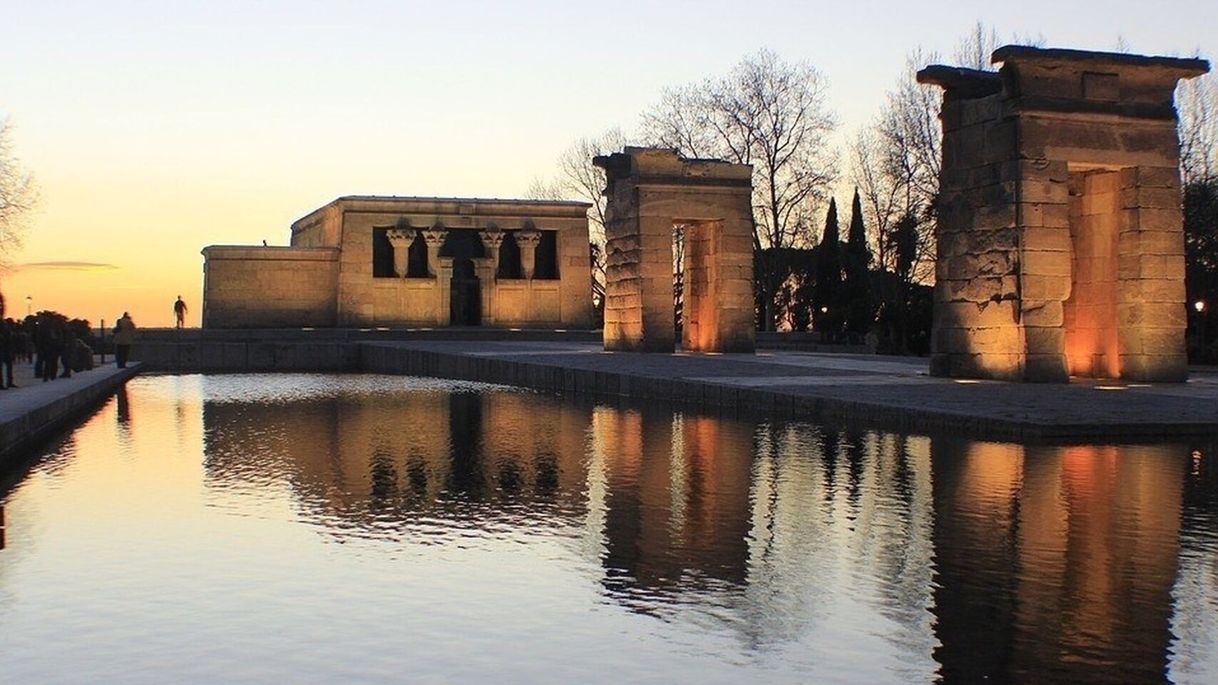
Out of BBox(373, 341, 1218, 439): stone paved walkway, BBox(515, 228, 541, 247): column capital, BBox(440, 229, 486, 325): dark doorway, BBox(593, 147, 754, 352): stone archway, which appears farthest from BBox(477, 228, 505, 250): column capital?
BBox(373, 341, 1218, 439): stone paved walkway

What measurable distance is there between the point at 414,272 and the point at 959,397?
41.4 meters

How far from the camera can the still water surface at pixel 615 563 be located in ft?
18.8

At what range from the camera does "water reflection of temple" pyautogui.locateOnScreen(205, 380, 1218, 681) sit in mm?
6117

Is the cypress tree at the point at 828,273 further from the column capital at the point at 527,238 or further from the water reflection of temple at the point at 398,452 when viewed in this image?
the water reflection of temple at the point at 398,452

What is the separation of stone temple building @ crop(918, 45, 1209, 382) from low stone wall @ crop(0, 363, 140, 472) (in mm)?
13400

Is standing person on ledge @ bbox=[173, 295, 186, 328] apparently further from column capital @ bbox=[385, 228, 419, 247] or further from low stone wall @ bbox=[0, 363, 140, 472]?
low stone wall @ bbox=[0, 363, 140, 472]

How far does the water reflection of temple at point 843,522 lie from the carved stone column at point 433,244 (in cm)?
3989

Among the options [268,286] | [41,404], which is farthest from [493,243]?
[41,404]

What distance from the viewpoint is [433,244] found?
5694cm

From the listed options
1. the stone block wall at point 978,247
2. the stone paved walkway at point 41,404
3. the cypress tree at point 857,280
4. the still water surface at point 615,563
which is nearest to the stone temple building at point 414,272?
the cypress tree at point 857,280

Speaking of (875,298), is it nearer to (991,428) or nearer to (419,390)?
(419,390)

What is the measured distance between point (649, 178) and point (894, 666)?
31.2 m

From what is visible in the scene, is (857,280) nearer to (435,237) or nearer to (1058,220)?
(435,237)

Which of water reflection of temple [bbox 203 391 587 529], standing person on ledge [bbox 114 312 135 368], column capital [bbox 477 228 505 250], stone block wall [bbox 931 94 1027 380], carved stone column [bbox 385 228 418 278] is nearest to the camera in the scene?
water reflection of temple [bbox 203 391 587 529]
